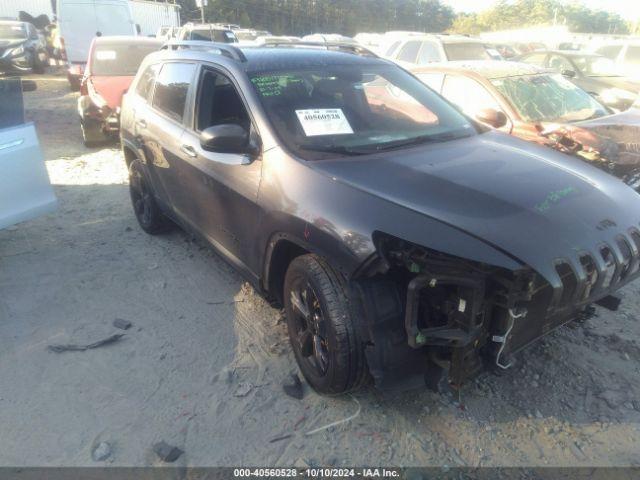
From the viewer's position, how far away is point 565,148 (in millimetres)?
4582

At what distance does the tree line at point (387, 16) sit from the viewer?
117 ft

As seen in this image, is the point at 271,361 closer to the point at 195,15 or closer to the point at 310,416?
the point at 310,416

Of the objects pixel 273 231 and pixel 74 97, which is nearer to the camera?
pixel 273 231

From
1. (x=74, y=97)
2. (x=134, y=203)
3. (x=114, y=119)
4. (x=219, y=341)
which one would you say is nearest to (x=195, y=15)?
(x=74, y=97)

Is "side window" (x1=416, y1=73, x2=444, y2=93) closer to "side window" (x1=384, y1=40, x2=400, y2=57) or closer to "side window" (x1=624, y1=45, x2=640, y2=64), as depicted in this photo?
"side window" (x1=384, y1=40, x2=400, y2=57)

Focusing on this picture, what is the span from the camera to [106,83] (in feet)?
27.6

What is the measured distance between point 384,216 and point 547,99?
4.33 m

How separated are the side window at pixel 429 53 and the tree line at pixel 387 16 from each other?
26433 millimetres

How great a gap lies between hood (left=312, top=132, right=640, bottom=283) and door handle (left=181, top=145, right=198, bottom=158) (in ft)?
3.92

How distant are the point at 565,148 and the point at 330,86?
8.57 ft

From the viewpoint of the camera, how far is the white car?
3865 mm

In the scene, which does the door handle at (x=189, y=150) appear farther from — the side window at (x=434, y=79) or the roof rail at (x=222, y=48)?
the side window at (x=434, y=79)

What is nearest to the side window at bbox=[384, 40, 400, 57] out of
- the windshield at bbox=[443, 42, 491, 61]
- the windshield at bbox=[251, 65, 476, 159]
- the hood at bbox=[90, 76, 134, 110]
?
the windshield at bbox=[443, 42, 491, 61]

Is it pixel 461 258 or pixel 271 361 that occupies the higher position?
pixel 461 258
